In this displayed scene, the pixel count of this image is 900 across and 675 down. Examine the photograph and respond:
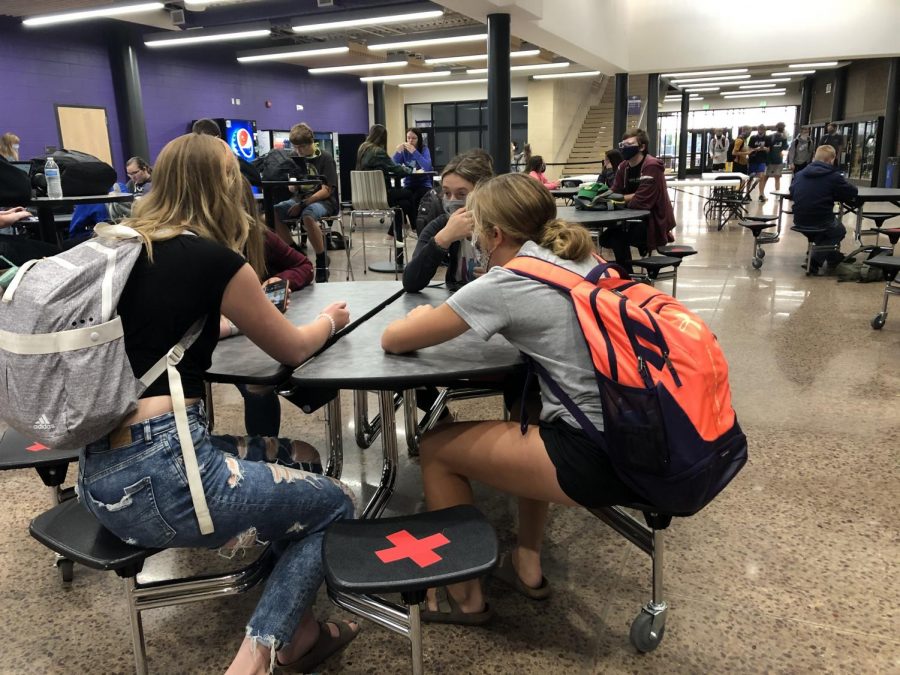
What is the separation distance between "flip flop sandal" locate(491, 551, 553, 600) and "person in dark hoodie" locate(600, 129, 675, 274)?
3.56 meters

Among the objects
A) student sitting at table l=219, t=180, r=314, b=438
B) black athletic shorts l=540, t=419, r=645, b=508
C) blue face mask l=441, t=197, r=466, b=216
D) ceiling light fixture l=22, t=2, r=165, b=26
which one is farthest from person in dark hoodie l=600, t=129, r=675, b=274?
ceiling light fixture l=22, t=2, r=165, b=26

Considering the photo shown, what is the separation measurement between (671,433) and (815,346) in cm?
329

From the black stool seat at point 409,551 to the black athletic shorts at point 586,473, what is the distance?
23cm

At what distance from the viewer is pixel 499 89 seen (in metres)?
7.25

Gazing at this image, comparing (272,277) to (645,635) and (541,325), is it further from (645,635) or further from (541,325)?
(645,635)

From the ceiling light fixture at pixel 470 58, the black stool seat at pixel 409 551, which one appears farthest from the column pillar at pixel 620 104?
the black stool seat at pixel 409 551

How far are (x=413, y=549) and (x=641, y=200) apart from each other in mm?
4577

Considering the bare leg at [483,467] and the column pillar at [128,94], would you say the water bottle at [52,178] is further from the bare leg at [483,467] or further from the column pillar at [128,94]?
the column pillar at [128,94]

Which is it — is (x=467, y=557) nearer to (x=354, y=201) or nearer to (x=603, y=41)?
(x=354, y=201)

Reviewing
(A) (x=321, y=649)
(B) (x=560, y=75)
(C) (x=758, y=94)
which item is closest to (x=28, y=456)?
(A) (x=321, y=649)

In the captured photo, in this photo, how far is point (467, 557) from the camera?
4.09 ft

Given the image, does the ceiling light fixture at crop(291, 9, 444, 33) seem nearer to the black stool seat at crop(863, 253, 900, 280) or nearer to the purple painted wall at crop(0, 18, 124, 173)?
the purple painted wall at crop(0, 18, 124, 173)

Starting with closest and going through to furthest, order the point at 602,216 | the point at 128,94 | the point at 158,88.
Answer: the point at 602,216, the point at 128,94, the point at 158,88

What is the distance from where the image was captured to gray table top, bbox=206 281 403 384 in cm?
153
